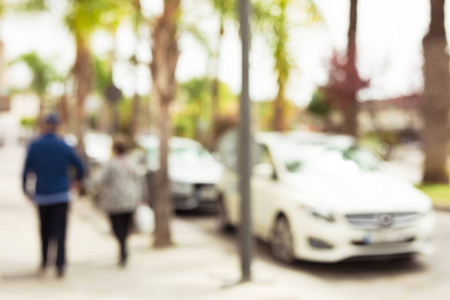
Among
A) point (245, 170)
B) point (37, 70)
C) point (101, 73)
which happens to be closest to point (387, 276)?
point (245, 170)

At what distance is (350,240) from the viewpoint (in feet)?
22.1

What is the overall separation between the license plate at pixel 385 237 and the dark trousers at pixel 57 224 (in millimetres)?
3332

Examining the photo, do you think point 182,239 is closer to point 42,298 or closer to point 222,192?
point 222,192

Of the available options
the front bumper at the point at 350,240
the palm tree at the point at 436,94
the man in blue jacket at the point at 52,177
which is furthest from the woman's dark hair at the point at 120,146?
the palm tree at the point at 436,94

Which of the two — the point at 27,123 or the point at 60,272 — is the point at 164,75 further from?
the point at 27,123

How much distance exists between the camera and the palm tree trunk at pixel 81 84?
1869cm

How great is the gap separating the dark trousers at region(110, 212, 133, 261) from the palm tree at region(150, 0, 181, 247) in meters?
1.45

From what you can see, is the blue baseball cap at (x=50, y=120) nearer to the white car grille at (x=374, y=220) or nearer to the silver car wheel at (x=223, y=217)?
the white car grille at (x=374, y=220)

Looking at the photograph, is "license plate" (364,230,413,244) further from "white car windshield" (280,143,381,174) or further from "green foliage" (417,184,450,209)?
"green foliage" (417,184,450,209)

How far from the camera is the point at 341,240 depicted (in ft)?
22.2

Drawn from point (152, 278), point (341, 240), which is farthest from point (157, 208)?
point (341, 240)

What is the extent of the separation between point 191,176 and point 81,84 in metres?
7.73

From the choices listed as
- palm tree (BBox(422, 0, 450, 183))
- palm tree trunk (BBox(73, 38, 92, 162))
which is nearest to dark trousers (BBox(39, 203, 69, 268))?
palm tree trunk (BBox(73, 38, 92, 162))

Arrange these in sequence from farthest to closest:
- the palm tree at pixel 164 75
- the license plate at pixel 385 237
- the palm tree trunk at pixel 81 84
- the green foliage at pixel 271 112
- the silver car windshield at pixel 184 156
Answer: the palm tree trunk at pixel 81 84
the silver car windshield at pixel 184 156
the green foliage at pixel 271 112
the palm tree at pixel 164 75
the license plate at pixel 385 237
